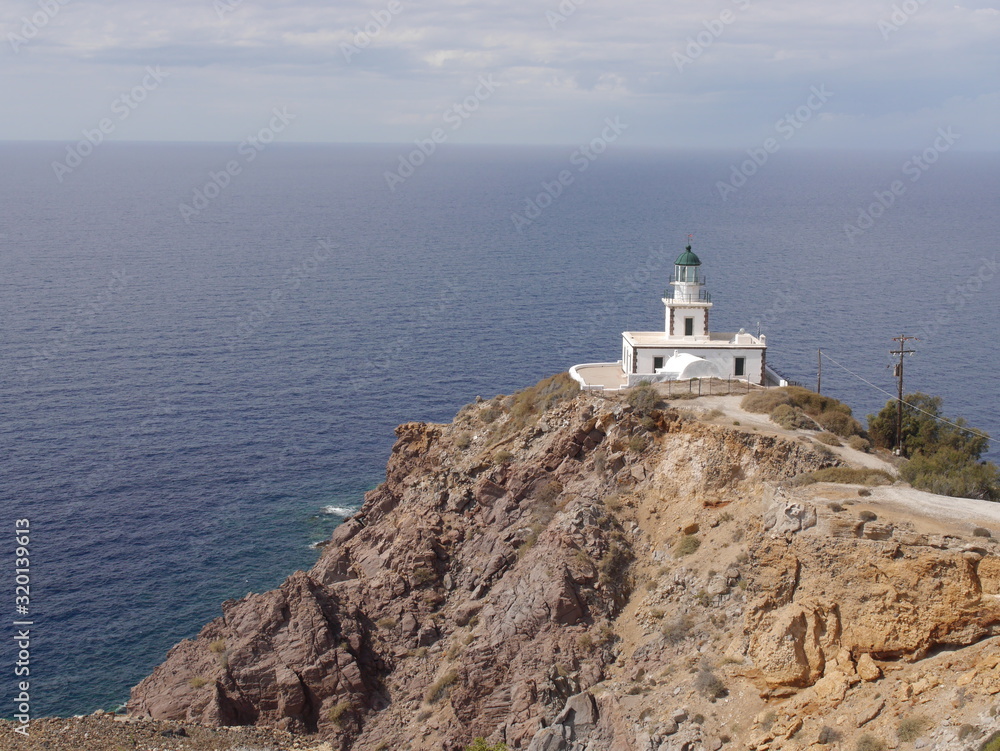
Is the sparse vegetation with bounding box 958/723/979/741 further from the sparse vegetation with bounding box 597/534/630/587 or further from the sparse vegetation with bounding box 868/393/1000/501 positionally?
the sparse vegetation with bounding box 597/534/630/587

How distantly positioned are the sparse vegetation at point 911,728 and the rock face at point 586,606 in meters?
2.77

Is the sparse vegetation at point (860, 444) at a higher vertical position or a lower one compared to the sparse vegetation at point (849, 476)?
higher

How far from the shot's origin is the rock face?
32.8m

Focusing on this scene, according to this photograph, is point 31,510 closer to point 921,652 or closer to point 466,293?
point 921,652

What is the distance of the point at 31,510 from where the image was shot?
61031mm

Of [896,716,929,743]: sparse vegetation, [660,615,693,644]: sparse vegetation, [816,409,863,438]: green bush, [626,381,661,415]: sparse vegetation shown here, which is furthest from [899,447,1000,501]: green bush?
[896,716,929,743]: sparse vegetation

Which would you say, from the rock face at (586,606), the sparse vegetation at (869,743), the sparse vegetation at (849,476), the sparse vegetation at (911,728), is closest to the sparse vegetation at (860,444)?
the rock face at (586,606)

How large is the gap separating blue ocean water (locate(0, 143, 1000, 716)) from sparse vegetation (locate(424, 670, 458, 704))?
615 inches

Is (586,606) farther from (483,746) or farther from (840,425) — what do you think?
(840,425)

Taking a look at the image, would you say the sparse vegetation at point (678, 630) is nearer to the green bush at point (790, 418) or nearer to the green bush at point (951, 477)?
the green bush at point (951, 477)

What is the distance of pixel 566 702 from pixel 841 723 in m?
11.3

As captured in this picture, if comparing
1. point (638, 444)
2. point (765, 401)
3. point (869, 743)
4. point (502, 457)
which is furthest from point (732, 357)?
point (869, 743)

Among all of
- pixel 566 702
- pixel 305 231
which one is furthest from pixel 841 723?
pixel 305 231

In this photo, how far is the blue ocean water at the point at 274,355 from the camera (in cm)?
5716
